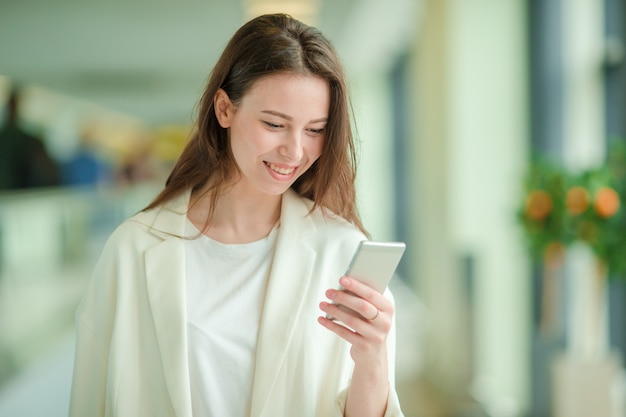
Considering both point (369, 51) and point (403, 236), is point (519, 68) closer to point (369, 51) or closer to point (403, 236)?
point (369, 51)

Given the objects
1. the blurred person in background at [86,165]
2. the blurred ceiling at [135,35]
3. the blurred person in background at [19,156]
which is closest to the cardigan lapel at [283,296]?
the blurred ceiling at [135,35]

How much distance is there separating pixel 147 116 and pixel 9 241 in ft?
23.5

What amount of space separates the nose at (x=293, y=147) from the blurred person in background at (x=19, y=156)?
290cm

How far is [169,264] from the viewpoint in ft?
5.07

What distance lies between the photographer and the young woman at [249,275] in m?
1.46

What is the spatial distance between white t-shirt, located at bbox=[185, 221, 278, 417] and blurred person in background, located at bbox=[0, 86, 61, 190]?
2.69m

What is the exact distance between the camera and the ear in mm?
1530

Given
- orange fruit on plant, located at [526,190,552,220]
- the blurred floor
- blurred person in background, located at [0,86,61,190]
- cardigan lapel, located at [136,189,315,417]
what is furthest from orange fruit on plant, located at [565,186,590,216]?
blurred person in background, located at [0,86,61,190]

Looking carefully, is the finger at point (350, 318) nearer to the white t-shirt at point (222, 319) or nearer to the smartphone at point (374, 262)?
the smartphone at point (374, 262)

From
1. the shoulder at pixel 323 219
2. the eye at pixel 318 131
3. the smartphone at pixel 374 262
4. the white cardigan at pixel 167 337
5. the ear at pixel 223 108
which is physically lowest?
the white cardigan at pixel 167 337

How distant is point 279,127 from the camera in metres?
1.46

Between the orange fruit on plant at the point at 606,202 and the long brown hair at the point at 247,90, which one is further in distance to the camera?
the orange fruit on plant at the point at 606,202

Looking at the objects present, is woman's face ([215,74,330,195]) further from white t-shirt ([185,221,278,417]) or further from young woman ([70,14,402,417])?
white t-shirt ([185,221,278,417])

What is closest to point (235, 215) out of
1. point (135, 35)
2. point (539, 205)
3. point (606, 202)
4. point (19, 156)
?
point (606, 202)
